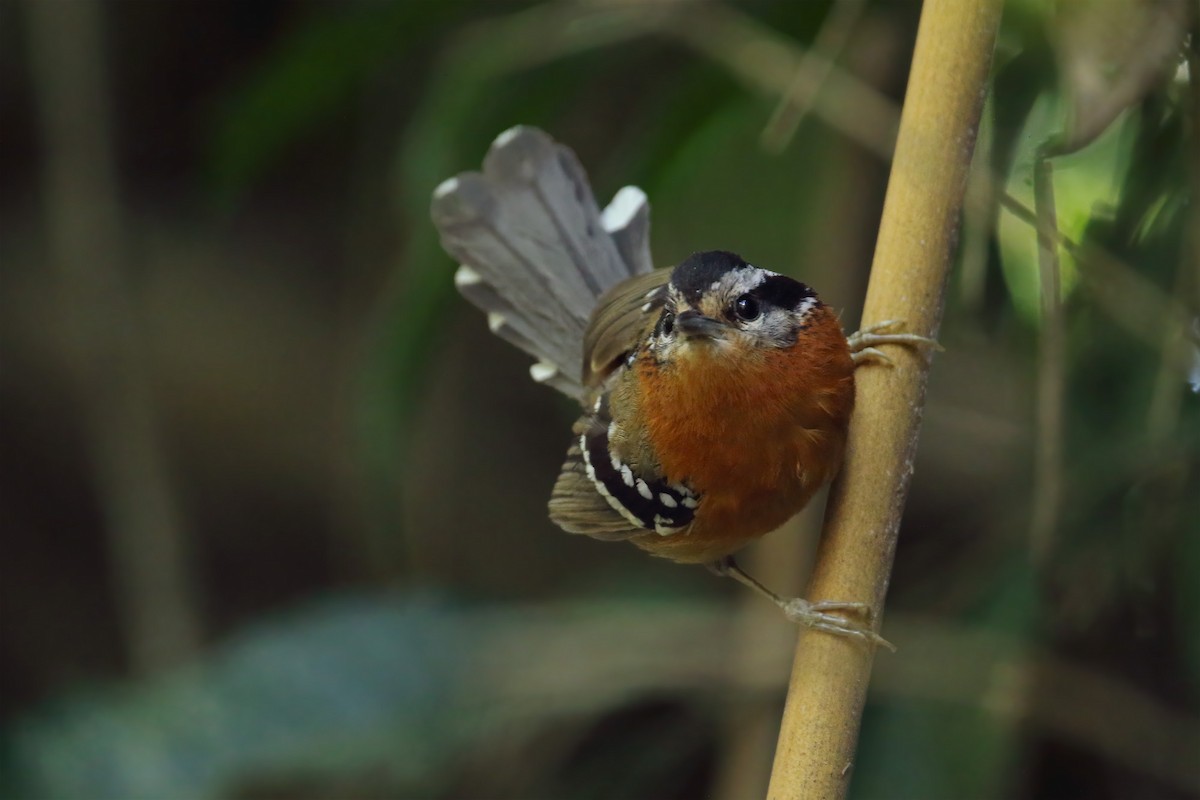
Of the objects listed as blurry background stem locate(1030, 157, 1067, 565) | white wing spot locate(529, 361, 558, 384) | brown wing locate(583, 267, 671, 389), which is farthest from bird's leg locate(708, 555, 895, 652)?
white wing spot locate(529, 361, 558, 384)

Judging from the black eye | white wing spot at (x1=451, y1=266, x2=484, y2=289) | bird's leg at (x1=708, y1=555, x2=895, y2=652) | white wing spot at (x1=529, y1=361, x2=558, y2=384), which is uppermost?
white wing spot at (x1=451, y1=266, x2=484, y2=289)

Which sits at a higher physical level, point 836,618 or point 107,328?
point 107,328

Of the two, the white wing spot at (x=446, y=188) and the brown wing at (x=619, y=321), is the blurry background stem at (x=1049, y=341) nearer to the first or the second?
the brown wing at (x=619, y=321)

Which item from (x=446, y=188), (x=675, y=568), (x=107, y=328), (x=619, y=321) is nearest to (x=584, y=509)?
(x=619, y=321)

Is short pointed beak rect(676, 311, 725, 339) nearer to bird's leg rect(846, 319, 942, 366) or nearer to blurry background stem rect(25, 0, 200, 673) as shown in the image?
bird's leg rect(846, 319, 942, 366)

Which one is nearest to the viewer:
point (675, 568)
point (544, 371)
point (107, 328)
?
point (544, 371)

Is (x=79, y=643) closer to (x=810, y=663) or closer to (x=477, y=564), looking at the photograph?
(x=477, y=564)

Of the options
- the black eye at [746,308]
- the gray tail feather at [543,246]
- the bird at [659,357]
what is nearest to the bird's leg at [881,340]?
the bird at [659,357]

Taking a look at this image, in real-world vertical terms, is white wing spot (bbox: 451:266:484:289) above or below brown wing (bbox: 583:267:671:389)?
above

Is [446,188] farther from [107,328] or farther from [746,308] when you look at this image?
[107,328]
